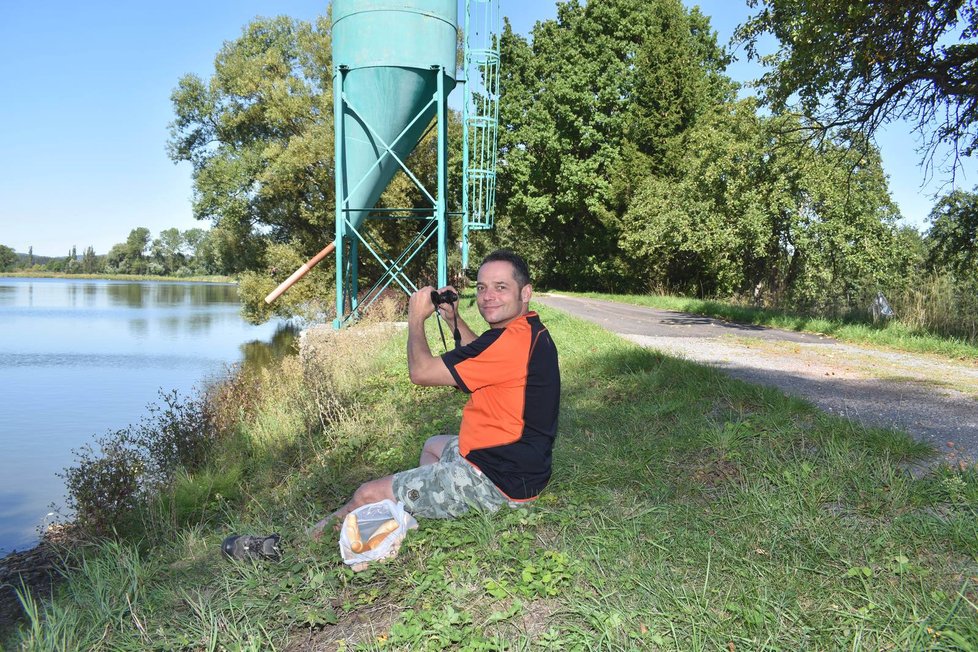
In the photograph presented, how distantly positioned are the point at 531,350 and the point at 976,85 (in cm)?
978

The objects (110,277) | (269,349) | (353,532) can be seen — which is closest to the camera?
(353,532)

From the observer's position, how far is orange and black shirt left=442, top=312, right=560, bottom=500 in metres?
3.21

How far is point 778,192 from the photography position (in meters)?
15.1

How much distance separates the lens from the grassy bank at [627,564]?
2.59 metres

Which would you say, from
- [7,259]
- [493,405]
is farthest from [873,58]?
[7,259]

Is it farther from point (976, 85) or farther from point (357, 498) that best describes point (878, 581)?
point (976, 85)

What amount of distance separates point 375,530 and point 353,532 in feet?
0.36

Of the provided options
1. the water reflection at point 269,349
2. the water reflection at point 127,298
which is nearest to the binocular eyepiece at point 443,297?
the water reflection at point 269,349

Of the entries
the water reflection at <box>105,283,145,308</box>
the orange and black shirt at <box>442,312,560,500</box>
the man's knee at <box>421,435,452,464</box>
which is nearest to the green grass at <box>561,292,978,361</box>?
the orange and black shirt at <box>442,312,560,500</box>

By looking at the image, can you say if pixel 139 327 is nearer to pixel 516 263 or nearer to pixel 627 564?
pixel 516 263

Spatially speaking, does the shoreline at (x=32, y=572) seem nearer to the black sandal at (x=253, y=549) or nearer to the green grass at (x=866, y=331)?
the black sandal at (x=253, y=549)

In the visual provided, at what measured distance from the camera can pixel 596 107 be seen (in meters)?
30.4

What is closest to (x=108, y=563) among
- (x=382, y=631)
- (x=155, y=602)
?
(x=155, y=602)

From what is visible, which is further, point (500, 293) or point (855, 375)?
point (855, 375)
